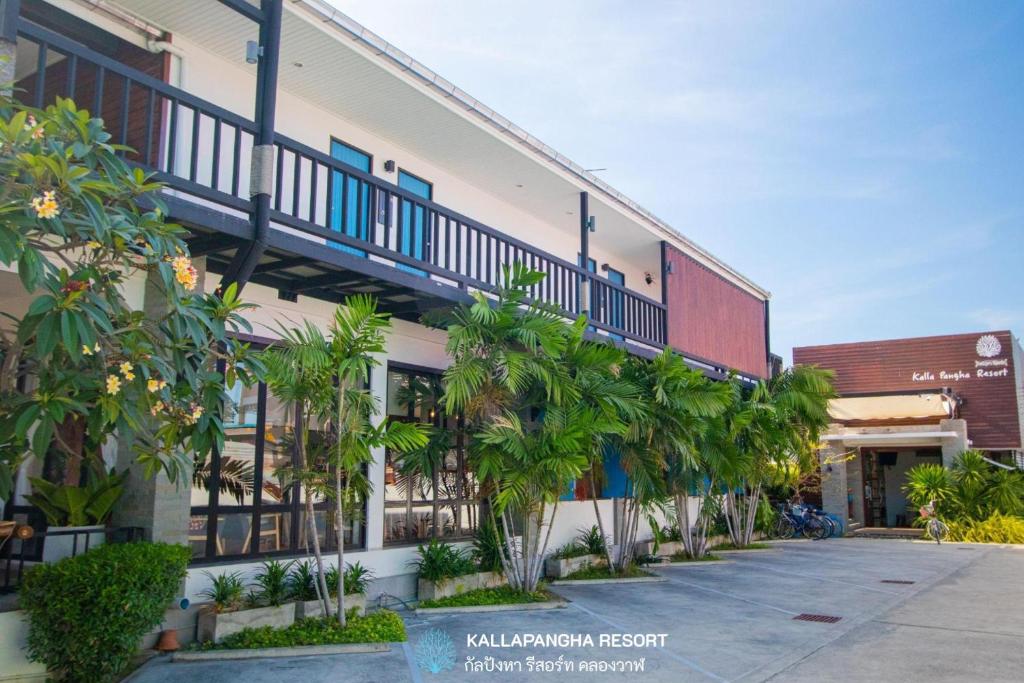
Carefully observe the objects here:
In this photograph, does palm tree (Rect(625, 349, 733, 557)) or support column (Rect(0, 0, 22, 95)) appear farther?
palm tree (Rect(625, 349, 733, 557))

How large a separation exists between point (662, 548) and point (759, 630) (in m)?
6.64

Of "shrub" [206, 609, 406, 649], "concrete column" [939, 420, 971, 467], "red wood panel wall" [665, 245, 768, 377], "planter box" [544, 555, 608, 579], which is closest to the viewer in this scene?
"shrub" [206, 609, 406, 649]

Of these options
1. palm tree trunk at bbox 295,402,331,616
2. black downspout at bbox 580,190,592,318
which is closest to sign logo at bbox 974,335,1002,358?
black downspout at bbox 580,190,592,318

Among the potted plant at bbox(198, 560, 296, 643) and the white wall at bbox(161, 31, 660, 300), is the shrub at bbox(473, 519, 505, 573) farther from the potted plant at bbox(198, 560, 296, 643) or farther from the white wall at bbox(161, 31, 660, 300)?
the white wall at bbox(161, 31, 660, 300)

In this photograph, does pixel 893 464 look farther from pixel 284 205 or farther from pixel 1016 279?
pixel 1016 279

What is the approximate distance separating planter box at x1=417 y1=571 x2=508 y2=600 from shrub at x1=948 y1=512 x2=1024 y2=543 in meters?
14.2

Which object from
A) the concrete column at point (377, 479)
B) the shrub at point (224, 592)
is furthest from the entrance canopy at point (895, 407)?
the shrub at point (224, 592)

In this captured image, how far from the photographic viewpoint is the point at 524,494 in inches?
391

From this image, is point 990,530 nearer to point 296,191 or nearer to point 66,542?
point 296,191

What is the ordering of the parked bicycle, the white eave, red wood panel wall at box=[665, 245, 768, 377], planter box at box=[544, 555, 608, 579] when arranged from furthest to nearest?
1. the parked bicycle
2. red wood panel wall at box=[665, 245, 768, 377]
3. planter box at box=[544, 555, 608, 579]
4. the white eave

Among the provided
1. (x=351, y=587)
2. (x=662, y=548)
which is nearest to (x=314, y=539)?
(x=351, y=587)

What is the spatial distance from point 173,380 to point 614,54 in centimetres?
1590

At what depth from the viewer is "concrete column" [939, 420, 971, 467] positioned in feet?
69.4

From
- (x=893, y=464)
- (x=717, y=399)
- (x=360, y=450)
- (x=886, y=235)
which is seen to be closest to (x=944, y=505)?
(x=893, y=464)
